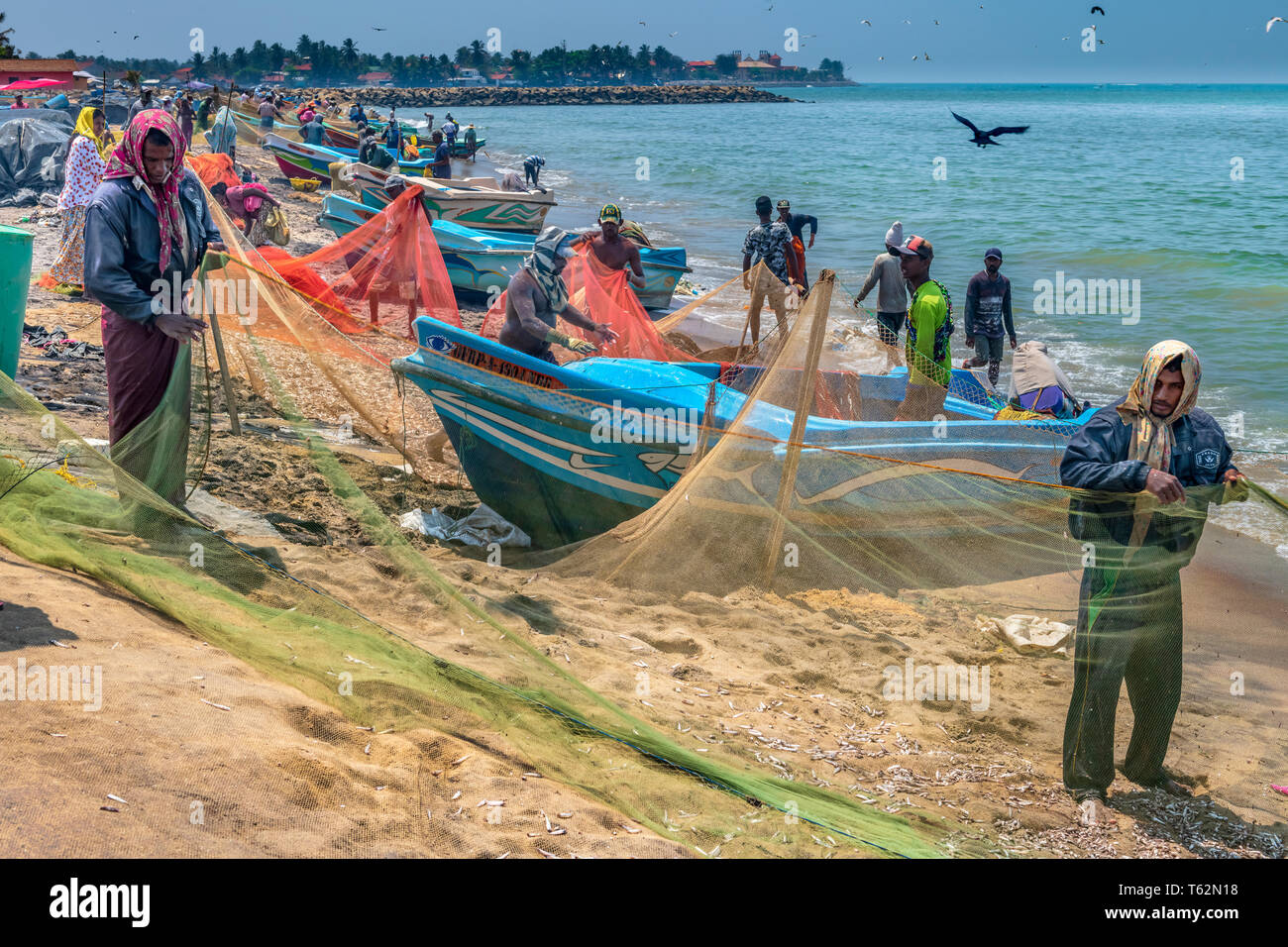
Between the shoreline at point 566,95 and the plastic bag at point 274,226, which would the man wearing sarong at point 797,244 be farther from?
the shoreline at point 566,95

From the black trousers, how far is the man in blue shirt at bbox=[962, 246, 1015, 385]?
21.7ft

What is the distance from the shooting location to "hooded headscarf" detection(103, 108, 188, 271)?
4.61 meters

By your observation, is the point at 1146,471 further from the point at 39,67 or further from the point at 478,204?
the point at 478,204

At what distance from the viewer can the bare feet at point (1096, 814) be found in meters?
3.91

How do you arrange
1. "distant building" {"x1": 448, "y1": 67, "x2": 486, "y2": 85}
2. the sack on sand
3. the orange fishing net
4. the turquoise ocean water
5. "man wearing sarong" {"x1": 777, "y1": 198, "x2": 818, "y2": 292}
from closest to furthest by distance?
1. the sack on sand
2. the orange fishing net
3. "man wearing sarong" {"x1": 777, "y1": 198, "x2": 818, "y2": 292}
4. the turquoise ocean water
5. "distant building" {"x1": 448, "y1": 67, "x2": 486, "y2": 85}

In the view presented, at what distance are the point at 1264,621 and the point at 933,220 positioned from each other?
1042 inches

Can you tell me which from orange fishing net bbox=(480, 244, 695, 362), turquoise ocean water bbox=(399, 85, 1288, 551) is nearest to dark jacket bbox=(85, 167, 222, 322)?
orange fishing net bbox=(480, 244, 695, 362)

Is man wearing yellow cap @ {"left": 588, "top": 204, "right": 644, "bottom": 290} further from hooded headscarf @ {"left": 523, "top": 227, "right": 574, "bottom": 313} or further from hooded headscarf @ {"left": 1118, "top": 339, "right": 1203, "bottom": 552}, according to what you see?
hooded headscarf @ {"left": 1118, "top": 339, "right": 1203, "bottom": 552}

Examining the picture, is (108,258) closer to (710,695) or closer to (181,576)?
(181,576)

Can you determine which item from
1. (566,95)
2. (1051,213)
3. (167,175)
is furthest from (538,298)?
(566,95)

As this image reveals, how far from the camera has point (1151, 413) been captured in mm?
3773

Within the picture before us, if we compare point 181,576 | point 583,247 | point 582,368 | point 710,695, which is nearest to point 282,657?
point 181,576

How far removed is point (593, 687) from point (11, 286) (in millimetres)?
4113
